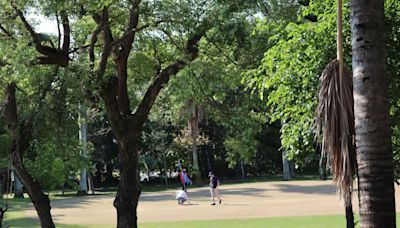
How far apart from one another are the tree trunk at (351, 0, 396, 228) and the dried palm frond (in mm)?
431

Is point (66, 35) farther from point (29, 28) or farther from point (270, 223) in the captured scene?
point (270, 223)

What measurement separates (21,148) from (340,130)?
432 inches

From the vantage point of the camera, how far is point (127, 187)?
43.3ft

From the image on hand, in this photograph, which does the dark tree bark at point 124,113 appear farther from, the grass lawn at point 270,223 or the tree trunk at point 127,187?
the grass lawn at point 270,223

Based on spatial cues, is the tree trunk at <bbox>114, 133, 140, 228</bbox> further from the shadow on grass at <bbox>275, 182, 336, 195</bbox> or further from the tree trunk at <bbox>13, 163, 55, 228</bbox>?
the shadow on grass at <bbox>275, 182, 336, 195</bbox>

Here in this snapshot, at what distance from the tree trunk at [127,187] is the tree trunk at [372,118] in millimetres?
8800

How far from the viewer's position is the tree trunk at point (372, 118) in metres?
4.74

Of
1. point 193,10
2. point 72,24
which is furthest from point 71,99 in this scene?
point 193,10

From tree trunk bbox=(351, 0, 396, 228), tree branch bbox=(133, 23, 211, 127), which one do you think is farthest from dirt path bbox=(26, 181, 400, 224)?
tree trunk bbox=(351, 0, 396, 228)

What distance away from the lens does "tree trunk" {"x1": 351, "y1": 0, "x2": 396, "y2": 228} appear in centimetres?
474

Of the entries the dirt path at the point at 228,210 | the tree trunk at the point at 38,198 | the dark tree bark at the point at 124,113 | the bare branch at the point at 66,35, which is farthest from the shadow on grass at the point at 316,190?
the bare branch at the point at 66,35

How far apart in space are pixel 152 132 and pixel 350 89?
43.9 metres

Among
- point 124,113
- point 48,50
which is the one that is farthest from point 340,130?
point 124,113

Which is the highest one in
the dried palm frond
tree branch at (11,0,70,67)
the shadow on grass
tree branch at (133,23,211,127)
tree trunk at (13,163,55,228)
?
tree branch at (11,0,70,67)
